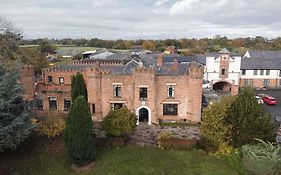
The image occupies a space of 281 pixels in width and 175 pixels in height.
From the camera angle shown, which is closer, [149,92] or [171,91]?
[149,92]

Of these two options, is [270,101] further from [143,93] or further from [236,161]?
[236,161]

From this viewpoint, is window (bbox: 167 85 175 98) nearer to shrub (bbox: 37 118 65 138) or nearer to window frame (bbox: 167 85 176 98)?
window frame (bbox: 167 85 176 98)

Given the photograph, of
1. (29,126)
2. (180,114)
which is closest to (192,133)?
(180,114)

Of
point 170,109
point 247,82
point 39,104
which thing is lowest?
point 170,109

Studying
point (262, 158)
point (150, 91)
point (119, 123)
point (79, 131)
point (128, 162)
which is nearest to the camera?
point (262, 158)

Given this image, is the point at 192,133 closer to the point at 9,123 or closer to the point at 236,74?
the point at 9,123

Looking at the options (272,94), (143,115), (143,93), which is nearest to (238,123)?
(143,93)

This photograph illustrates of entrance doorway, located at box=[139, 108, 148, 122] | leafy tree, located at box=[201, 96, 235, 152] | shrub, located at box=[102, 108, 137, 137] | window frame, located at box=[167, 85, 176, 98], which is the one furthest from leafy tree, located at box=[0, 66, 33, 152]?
window frame, located at box=[167, 85, 176, 98]
